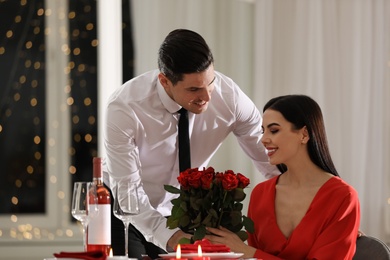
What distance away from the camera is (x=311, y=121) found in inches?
107

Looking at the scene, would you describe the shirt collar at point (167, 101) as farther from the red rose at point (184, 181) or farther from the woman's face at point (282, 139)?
the red rose at point (184, 181)

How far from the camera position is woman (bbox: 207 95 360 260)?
2.56 m

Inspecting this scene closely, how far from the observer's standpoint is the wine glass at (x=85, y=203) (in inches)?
92.0

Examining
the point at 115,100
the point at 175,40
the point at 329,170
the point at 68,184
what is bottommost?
the point at 68,184

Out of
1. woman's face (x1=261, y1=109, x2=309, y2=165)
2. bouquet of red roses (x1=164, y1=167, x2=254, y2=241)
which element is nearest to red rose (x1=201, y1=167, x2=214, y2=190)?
bouquet of red roses (x1=164, y1=167, x2=254, y2=241)

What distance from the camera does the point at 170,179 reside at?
321 centimetres

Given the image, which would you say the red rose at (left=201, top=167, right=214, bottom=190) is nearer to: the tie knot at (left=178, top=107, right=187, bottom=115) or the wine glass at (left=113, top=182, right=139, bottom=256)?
the wine glass at (left=113, top=182, right=139, bottom=256)

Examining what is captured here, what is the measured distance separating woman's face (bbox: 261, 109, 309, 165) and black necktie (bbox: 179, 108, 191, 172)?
1.36 feet

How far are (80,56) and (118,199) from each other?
2.58m

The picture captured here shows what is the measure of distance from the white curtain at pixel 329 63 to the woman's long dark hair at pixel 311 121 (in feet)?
6.29

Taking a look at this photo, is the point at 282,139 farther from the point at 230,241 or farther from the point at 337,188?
the point at 230,241

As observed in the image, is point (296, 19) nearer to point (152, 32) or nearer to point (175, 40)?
point (152, 32)

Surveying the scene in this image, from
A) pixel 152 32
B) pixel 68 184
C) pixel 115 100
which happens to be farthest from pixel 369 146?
pixel 115 100

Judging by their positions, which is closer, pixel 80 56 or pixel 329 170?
pixel 329 170
